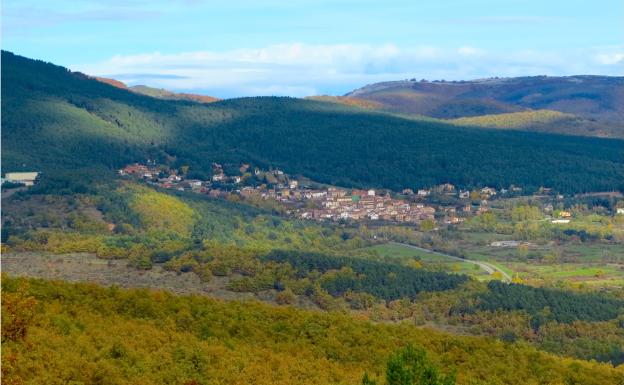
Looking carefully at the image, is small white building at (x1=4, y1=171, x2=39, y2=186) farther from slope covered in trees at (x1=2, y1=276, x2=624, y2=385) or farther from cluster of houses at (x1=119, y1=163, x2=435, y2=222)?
slope covered in trees at (x1=2, y1=276, x2=624, y2=385)

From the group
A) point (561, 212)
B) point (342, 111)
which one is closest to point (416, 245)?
point (561, 212)

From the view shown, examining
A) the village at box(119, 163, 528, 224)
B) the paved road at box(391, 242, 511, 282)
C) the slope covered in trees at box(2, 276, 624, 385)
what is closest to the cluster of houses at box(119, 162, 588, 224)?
the village at box(119, 163, 528, 224)

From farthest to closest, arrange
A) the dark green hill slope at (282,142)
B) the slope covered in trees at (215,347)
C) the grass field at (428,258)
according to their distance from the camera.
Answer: the dark green hill slope at (282,142), the grass field at (428,258), the slope covered in trees at (215,347)

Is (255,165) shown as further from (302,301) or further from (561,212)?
(302,301)

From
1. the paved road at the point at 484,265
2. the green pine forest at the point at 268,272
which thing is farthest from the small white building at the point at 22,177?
the paved road at the point at 484,265

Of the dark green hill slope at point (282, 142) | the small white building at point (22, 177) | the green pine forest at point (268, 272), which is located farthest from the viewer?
the dark green hill slope at point (282, 142)

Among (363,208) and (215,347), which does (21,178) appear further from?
(215,347)

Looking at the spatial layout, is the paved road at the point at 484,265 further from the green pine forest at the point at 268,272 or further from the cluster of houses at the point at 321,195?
the cluster of houses at the point at 321,195
